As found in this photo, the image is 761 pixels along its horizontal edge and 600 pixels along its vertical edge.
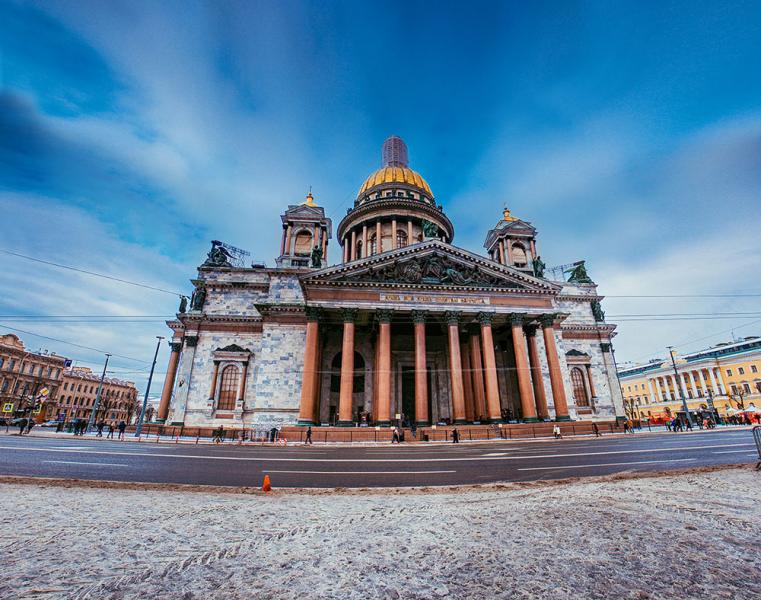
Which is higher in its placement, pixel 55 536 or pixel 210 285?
pixel 210 285

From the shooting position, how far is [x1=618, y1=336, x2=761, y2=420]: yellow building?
53.4 m

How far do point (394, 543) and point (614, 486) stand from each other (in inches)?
196

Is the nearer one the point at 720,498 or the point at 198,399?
the point at 720,498

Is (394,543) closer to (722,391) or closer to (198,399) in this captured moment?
(198,399)

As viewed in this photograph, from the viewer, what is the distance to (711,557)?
3059mm

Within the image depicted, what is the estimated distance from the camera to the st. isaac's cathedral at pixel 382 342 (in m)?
25.8

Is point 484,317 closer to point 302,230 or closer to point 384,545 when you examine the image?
point 302,230

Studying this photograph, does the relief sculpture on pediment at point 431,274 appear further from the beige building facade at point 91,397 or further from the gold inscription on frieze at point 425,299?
the beige building facade at point 91,397

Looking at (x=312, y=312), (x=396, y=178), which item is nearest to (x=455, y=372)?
(x=312, y=312)

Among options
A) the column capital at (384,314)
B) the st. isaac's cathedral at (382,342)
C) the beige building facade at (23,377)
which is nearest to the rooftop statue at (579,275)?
the st. isaac's cathedral at (382,342)

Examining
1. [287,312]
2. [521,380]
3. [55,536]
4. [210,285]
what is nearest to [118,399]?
[210,285]

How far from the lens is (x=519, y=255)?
40.3m

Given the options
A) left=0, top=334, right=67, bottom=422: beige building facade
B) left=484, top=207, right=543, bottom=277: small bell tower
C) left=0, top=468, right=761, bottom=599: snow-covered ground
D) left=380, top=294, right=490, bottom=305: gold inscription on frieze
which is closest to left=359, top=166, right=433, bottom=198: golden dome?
left=484, top=207, right=543, bottom=277: small bell tower

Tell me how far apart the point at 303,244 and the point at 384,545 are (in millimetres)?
35355
